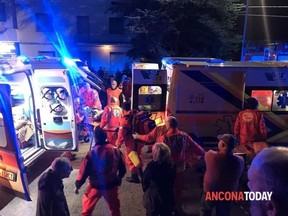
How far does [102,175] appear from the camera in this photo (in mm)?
4305

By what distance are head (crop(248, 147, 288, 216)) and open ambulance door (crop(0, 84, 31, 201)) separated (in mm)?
4116

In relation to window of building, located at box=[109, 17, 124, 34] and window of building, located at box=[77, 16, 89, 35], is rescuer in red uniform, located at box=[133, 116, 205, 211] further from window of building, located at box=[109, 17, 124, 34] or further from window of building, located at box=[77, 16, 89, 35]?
window of building, located at box=[77, 16, 89, 35]

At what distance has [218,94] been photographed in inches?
282

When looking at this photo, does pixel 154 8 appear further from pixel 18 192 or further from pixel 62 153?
pixel 18 192

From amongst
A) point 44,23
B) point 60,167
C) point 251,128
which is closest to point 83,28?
point 44,23

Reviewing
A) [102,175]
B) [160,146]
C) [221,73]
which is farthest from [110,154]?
[221,73]

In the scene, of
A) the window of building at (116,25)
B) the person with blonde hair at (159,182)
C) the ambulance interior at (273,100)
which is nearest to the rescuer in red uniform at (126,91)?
the ambulance interior at (273,100)

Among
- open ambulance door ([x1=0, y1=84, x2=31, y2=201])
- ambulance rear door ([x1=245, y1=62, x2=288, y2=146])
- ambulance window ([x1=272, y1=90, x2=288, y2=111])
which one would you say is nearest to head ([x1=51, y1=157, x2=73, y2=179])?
open ambulance door ([x1=0, y1=84, x2=31, y2=201])

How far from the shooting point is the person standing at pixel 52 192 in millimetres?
3762

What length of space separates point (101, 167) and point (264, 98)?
483cm

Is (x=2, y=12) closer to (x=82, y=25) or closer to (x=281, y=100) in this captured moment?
(x=82, y=25)

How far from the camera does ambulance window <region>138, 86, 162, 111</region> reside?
7.69 metres

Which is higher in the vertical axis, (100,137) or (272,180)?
(272,180)

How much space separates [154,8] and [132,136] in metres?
12.5
